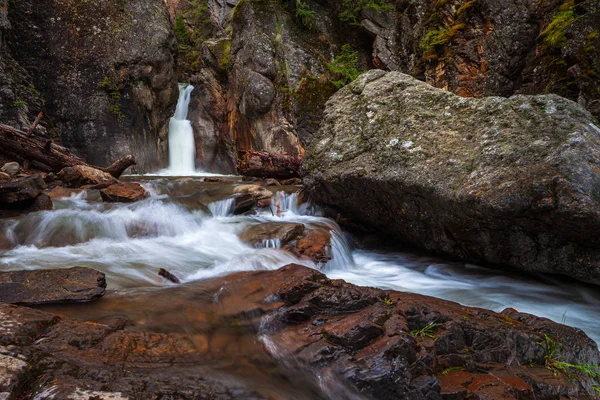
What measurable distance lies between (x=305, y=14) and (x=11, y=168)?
11038mm

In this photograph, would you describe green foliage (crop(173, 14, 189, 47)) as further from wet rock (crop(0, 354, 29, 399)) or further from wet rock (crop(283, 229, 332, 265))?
wet rock (crop(0, 354, 29, 399))

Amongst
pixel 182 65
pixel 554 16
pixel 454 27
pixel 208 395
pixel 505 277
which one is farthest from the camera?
pixel 182 65

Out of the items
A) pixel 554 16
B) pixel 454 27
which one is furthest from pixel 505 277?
pixel 454 27

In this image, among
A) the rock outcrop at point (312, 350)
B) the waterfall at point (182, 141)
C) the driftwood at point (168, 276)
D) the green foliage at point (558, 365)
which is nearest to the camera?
the rock outcrop at point (312, 350)

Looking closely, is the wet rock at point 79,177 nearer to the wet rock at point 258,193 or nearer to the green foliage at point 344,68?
the wet rock at point 258,193

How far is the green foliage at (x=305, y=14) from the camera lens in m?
13.8

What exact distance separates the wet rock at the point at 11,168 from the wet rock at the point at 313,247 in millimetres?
6512

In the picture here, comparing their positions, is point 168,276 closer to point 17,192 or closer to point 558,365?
point 17,192

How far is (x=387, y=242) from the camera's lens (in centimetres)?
623

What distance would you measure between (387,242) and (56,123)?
12.5 meters

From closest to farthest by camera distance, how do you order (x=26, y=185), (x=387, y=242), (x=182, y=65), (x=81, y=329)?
(x=81, y=329) < (x=26, y=185) < (x=387, y=242) < (x=182, y=65)

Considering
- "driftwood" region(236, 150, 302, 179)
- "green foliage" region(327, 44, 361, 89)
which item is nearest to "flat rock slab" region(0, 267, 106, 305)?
"driftwood" region(236, 150, 302, 179)

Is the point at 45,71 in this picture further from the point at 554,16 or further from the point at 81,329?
the point at 554,16

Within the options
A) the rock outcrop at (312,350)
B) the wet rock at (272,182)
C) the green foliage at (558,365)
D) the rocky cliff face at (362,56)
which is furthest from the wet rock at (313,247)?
the rocky cliff face at (362,56)
